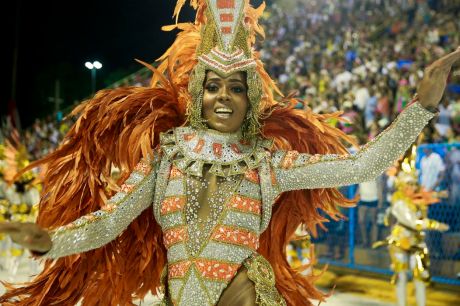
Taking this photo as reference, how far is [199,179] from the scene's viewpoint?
8.23ft

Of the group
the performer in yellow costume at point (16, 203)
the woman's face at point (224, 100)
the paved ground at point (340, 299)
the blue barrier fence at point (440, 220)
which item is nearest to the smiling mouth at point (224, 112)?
the woman's face at point (224, 100)

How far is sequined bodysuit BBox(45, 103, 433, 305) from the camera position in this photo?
93.4 inches

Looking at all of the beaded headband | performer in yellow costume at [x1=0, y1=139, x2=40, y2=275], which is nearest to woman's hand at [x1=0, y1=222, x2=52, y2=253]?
the beaded headband

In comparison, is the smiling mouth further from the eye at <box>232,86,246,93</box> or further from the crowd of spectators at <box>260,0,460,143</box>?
the crowd of spectators at <box>260,0,460,143</box>

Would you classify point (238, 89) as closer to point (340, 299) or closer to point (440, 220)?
point (440, 220)

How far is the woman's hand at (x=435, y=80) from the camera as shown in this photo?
85.8 inches

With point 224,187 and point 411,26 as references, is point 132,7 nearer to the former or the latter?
point 224,187

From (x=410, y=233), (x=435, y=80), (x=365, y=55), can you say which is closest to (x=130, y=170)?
(x=435, y=80)

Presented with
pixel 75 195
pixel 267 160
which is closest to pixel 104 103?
pixel 75 195

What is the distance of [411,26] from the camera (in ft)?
36.6

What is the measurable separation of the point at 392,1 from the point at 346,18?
4.50ft

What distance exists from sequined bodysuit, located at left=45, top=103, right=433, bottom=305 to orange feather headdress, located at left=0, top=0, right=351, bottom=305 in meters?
0.19

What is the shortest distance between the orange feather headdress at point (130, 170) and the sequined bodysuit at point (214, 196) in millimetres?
185

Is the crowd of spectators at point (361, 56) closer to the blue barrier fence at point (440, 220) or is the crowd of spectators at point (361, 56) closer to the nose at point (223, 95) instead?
the blue barrier fence at point (440, 220)
